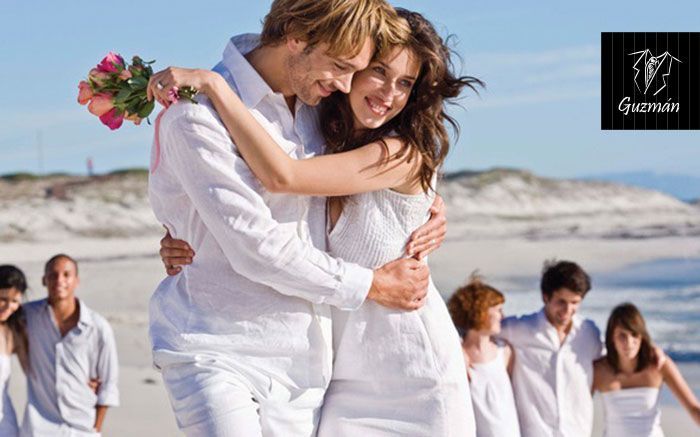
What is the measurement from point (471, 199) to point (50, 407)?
26.8 m

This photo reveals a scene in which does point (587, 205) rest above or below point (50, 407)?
above

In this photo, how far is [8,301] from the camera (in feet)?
31.5

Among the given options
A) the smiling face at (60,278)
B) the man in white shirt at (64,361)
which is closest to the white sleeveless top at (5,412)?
the man in white shirt at (64,361)

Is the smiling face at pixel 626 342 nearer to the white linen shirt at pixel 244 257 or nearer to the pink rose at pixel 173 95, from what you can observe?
the white linen shirt at pixel 244 257

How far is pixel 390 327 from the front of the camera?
434cm

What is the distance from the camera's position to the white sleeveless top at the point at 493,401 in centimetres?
807

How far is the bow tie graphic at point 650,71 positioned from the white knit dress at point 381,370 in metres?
7.99

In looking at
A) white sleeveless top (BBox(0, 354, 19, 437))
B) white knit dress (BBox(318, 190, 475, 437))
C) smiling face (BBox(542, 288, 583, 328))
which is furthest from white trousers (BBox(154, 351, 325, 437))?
white sleeveless top (BBox(0, 354, 19, 437))

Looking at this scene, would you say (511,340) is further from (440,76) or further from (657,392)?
(440,76)

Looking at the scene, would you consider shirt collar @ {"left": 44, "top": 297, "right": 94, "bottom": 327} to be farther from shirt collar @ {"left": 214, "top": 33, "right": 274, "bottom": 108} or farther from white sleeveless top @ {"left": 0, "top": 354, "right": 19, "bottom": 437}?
shirt collar @ {"left": 214, "top": 33, "right": 274, "bottom": 108}

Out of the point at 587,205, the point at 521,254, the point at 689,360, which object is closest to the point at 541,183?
the point at 587,205

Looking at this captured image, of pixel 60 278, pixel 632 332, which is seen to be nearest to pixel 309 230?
pixel 632 332

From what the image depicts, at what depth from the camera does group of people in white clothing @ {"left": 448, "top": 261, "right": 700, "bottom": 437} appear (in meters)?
8.32

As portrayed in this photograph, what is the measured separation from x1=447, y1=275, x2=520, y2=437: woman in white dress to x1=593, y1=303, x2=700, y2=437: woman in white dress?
A: 2.49 ft
